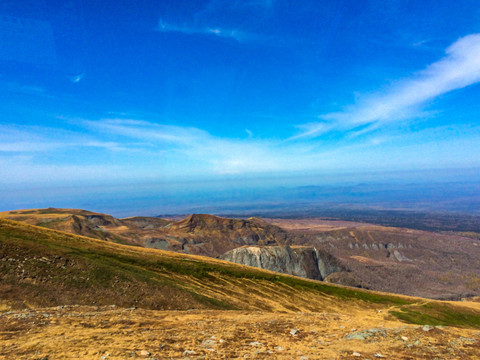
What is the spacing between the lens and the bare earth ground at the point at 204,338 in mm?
12062

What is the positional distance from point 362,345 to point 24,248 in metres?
34.8

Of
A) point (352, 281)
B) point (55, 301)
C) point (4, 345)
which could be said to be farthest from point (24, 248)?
point (352, 281)

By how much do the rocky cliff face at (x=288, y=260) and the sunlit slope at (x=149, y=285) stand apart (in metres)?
46.2

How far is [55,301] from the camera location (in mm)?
21922

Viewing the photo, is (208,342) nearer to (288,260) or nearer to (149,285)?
(149,285)

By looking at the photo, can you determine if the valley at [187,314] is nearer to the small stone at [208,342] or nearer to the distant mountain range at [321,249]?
the small stone at [208,342]

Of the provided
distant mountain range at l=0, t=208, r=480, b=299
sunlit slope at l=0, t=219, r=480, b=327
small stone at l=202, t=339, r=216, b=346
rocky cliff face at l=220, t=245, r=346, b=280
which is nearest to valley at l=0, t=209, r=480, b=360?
small stone at l=202, t=339, r=216, b=346

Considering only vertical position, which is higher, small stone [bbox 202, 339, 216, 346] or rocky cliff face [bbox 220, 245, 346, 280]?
small stone [bbox 202, 339, 216, 346]

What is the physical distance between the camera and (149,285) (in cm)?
2817

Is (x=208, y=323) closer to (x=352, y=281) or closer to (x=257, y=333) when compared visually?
(x=257, y=333)

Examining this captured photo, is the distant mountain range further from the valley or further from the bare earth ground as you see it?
the bare earth ground

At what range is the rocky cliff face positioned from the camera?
97.4 meters

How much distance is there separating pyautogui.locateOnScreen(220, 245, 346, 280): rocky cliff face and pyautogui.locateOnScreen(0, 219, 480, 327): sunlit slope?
151ft

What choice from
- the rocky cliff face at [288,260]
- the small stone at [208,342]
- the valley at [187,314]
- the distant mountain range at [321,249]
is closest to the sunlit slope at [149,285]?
the valley at [187,314]
